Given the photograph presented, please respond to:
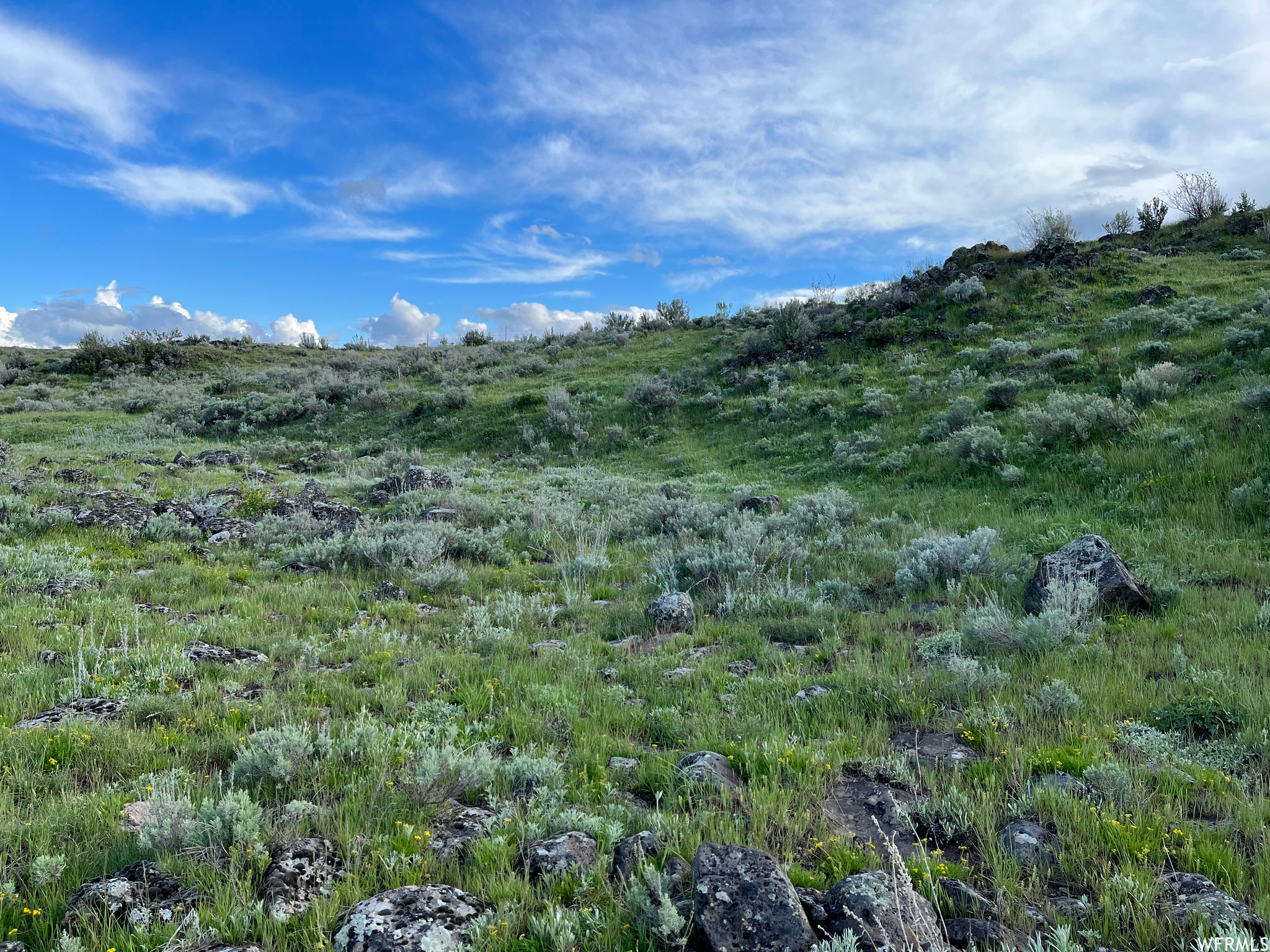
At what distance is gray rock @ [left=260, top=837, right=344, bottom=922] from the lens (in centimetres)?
284

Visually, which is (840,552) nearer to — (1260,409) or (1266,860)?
(1266,860)

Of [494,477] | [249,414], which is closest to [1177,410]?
[494,477]

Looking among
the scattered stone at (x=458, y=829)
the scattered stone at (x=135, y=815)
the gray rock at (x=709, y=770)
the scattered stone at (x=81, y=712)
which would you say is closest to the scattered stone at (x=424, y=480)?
the scattered stone at (x=81, y=712)

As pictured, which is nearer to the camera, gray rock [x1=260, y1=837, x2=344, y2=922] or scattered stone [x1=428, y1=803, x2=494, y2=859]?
gray rock [x1=260, y1=837, x2=344, y2=922]

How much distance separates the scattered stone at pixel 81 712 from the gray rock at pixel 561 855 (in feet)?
11.4

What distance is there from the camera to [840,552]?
9.34m

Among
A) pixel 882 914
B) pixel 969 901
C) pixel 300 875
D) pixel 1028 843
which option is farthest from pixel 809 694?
pixel 300 875

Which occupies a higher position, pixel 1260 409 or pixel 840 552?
pixel 1260 409

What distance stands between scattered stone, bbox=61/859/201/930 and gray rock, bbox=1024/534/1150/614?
6.73 m

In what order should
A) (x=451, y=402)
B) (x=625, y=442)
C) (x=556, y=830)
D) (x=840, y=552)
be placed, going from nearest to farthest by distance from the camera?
(x=556, y=830) < (x=840, y=552) < (x=625, y=442) < (x=451, y=402)

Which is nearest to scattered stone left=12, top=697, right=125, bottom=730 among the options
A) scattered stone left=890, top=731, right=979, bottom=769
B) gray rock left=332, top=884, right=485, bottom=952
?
gray rock left=332, top=884, right=485, bottom=952

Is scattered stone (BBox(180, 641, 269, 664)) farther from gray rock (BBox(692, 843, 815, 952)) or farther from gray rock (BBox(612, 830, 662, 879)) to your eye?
gray rock (BBox(692, 843, 815, 952))

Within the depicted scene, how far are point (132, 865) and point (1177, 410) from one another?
49.2 ft

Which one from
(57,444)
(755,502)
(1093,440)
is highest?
(57,444)
